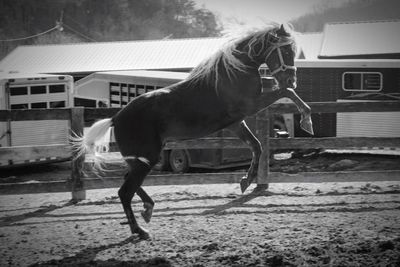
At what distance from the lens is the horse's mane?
19.1 feet

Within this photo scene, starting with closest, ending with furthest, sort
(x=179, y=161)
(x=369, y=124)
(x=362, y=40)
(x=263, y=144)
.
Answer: (x=263, y=144) < (x=179, y=161) < (x=369, y=124) < (x=362, y=40)

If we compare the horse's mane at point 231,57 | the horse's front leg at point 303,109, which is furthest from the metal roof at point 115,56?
the horse's front leg at point 303,109

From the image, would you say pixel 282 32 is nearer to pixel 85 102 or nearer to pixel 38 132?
pixel 38 132

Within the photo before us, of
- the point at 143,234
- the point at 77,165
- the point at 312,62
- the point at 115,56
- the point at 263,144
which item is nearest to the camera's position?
the point at 143,234

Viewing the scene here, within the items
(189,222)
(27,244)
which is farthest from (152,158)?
(27,244)

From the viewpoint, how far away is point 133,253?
5.15 metres

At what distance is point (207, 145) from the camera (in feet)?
25.9

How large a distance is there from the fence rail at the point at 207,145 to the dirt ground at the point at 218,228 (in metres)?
0.25

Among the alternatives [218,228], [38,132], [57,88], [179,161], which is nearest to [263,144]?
[218,228]

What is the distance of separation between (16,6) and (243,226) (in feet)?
187

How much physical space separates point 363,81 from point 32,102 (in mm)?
8671

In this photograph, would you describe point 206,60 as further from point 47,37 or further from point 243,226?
point 47,37

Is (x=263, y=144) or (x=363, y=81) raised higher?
(x=363, y=81)

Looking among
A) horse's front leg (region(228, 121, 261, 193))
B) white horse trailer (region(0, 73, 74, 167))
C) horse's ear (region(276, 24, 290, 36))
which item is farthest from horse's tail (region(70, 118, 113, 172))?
white horse trailer (region(0, 73, 74, 167))
